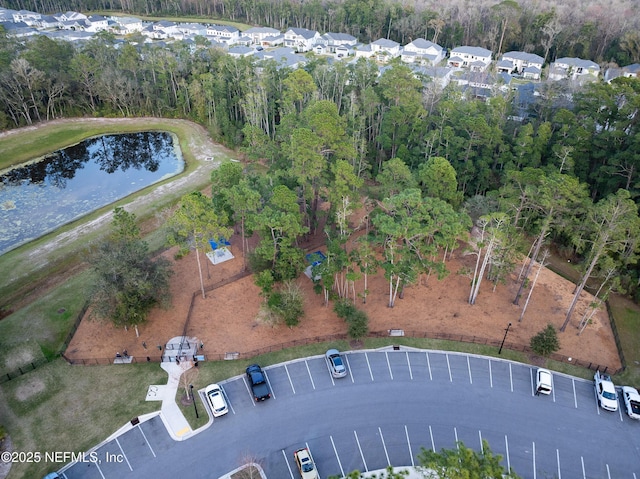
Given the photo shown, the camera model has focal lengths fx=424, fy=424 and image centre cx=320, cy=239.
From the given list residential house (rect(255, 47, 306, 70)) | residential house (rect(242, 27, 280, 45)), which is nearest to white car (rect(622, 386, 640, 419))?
residential house (rect(255, 47, 306, 70))

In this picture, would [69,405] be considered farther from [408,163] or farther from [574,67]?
[574,67]

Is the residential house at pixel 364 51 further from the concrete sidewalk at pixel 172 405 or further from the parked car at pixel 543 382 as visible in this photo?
the concrete sidewalk at pixel 172 405

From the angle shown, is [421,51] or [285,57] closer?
[285,57]

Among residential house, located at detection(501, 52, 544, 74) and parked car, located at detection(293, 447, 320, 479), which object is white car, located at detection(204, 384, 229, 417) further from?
residential house, located at detection(501, 52, 544, 74)

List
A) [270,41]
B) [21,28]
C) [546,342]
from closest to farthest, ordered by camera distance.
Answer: [546,342] → [21,28] → [270,41]

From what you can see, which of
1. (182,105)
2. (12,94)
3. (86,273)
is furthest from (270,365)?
(12,94)

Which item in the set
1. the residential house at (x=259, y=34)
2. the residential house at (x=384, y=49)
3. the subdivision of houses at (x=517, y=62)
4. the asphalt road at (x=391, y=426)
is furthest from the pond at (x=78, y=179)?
the subdivision of houses at (x=517, y=62)

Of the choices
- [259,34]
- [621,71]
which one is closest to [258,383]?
[621,71]
